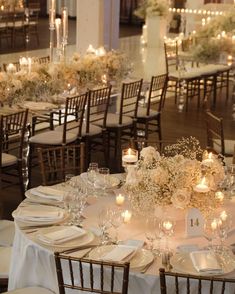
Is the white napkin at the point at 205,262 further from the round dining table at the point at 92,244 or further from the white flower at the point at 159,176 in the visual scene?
the white flower at the point at 159,176

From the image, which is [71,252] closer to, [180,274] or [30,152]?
[180,274]

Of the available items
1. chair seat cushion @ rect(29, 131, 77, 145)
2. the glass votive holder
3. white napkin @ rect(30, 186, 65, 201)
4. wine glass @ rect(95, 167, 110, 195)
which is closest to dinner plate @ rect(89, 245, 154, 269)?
white napkin @ rect(30, 186, 65, 201)

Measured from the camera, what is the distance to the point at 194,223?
4059 mm

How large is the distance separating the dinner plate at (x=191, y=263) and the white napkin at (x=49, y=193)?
1.01 metres

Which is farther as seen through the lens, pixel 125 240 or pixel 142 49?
pixel 142 49

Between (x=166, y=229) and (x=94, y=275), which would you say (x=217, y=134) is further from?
(x=94, y=275)

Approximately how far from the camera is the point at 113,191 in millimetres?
4754

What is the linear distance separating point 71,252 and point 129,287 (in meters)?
0.41

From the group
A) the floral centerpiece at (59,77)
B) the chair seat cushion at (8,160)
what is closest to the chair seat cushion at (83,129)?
the floral centerpiece at (59,77)

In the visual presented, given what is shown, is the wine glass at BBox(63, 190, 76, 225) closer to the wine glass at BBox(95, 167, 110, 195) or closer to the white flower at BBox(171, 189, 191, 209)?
the wine glass at BBox(95, 167, 110, 195)

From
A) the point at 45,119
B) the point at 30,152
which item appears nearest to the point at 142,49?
the point at 45,119

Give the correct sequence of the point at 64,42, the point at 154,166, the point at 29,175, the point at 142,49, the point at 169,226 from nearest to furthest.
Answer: the point at 169,226 → the point at 154,166 → the point at 29,175 → the point at 64,42 → the point at 142,49

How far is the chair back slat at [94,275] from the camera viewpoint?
3.50 meters

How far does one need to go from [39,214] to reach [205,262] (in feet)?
3.47
